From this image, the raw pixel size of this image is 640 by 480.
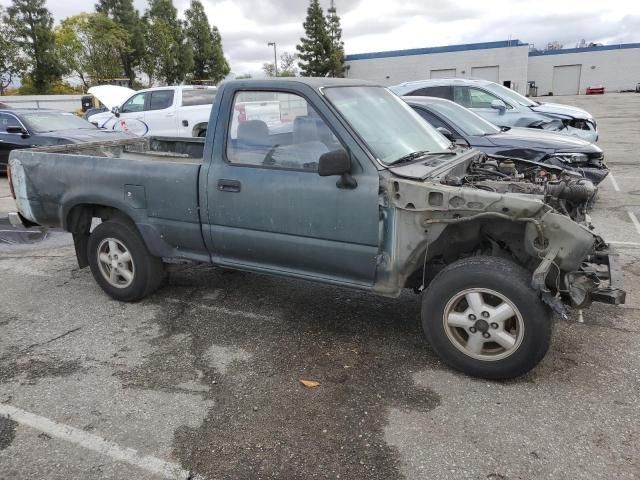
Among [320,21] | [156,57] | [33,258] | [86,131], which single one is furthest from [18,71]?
[33,258]

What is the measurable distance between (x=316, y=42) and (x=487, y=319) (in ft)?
202

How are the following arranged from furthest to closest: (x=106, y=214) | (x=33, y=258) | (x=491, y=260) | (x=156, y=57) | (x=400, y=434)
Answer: (x=156, y=57) → (x=33, y=258) → (x=106, y=214) → (x=491, y=260) → (x=400, y=434)

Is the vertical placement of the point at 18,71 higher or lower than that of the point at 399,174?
higher

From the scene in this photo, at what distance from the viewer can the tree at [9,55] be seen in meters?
39.8

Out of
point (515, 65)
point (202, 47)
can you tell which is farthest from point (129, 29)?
point (515, 65)

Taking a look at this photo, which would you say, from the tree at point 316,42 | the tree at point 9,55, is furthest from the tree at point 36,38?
the tree at point 316,42

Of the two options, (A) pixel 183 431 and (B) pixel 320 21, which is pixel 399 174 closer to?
(A) pixel 183 431

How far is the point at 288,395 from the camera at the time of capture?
3.34 metres

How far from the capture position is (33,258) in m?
6.34

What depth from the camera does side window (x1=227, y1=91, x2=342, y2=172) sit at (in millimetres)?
3740

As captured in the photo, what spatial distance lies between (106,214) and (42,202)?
2.17 feet

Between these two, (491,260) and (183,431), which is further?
(491,260)

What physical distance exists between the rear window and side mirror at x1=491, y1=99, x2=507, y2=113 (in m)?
6.59

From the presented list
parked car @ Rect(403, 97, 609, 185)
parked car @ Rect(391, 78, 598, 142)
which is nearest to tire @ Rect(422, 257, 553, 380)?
parked car @ Rect(403, 97, 609, 185)
